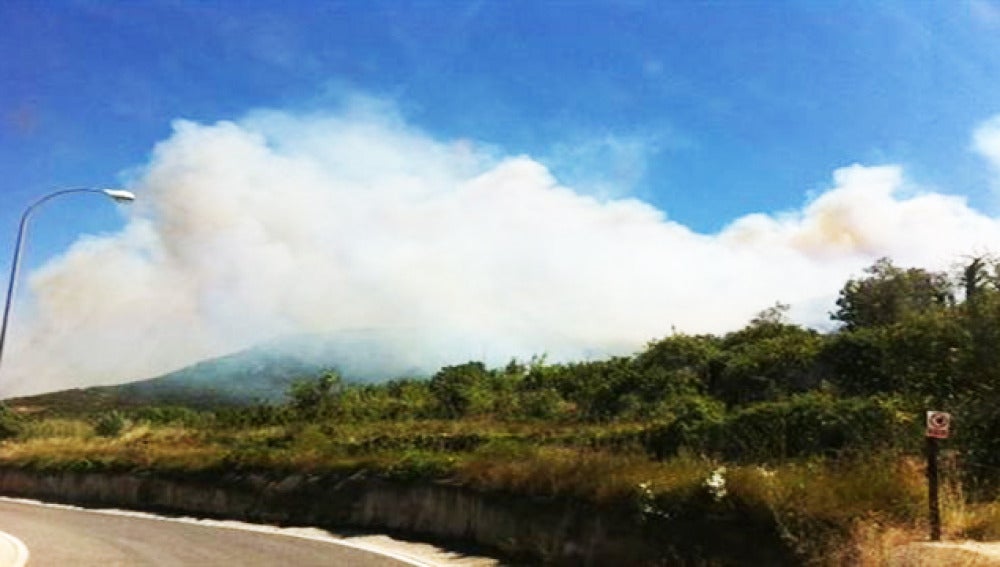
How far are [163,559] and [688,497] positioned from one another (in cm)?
943

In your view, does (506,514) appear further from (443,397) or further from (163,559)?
(443,397)

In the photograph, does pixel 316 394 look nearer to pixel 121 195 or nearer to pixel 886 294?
pixel 121 195

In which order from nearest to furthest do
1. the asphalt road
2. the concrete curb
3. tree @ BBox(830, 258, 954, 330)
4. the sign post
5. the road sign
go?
the sign post < the road sign < the concrete curb < the asphalt road < tree @ BBox(830, 258, 954, 330)

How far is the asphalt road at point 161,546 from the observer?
15.7 m

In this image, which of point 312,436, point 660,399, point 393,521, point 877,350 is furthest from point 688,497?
point 660,399

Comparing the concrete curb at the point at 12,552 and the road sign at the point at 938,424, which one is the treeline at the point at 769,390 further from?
the concrete curb at the point at 12,552

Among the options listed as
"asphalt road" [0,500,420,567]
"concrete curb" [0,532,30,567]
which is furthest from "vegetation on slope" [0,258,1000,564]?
"concrete curb" [0,532,30,567]

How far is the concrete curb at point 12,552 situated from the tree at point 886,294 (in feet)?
234

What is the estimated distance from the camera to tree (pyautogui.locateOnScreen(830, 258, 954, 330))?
77938 millimetres

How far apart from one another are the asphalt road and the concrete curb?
16cm

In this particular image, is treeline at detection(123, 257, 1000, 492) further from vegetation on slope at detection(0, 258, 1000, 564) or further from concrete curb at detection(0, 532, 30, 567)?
concrete curb at detection(0, 532, 30, 567)

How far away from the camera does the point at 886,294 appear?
269 ft

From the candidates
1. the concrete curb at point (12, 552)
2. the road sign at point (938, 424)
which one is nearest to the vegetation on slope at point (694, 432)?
the road sign at point (938, 424)

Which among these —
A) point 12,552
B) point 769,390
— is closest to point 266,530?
point 12,552
